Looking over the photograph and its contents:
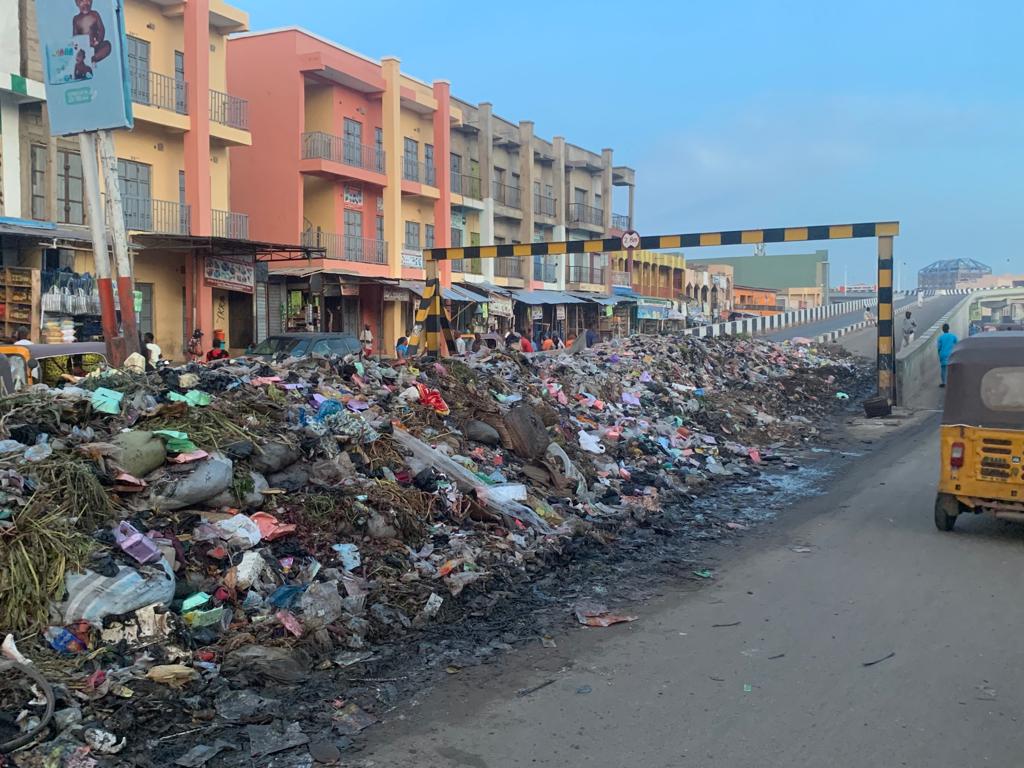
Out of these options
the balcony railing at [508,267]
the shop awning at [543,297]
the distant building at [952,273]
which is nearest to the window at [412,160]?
the balcony railing at [508,267]

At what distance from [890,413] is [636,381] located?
6.17 meters

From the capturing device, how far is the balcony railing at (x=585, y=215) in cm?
4959

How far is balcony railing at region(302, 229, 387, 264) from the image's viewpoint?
2964 centimetres

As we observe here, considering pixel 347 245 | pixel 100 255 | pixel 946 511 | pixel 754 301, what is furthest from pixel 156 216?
pixel 754 301

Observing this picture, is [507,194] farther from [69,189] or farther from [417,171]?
[69,189]

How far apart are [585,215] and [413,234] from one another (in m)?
18.1

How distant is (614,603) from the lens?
22.7ft

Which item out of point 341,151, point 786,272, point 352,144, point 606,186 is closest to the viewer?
point 341,151

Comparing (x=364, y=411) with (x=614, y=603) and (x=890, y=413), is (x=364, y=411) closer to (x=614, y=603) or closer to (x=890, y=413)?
(x=614, y=603)

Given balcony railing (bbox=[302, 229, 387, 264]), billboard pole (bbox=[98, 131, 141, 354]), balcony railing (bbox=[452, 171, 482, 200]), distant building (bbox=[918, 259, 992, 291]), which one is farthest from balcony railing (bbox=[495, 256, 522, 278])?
distant building (bbox=[918, 259, 992, 291])

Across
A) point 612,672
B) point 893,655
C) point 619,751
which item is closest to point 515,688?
point 612,672

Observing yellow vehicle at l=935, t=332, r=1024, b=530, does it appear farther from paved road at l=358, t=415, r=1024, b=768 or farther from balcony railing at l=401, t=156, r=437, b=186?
balcony railing at l=401, t=156, r=437, b=186

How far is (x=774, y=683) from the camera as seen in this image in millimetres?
5148

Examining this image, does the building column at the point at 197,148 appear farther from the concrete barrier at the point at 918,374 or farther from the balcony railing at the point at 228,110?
the concrete barrier at the point at 918,374
